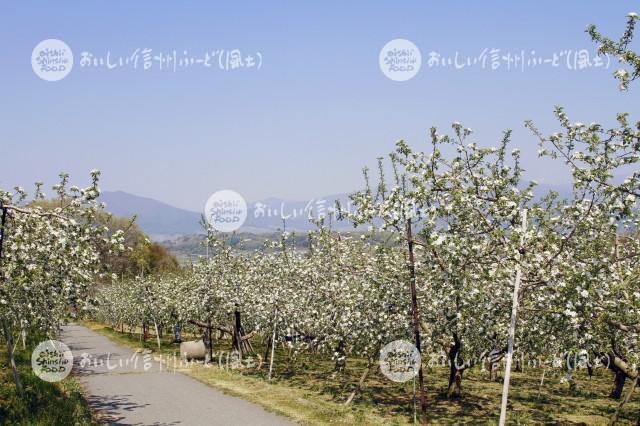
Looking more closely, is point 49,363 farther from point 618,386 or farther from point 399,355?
point 618,386

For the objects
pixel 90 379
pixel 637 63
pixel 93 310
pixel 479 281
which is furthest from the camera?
pixel 90 379

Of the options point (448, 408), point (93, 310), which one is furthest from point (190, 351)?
point (93, 310)

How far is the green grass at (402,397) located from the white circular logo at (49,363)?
6.34 metres

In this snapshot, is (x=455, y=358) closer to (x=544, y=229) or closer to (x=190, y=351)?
(x=544, y=229)

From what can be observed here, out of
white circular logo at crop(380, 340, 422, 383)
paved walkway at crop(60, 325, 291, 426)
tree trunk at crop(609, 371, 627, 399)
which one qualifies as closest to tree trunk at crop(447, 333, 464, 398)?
white circular logo at crop(380, 340, 422, 383)

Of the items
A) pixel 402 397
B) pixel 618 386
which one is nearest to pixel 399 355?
pixel 402 397

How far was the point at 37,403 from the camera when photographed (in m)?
16.5

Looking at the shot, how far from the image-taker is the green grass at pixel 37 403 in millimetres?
14828

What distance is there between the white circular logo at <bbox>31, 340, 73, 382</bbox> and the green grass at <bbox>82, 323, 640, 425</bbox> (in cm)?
634

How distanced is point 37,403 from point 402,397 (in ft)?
46.8

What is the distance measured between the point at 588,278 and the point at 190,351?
94.8ft

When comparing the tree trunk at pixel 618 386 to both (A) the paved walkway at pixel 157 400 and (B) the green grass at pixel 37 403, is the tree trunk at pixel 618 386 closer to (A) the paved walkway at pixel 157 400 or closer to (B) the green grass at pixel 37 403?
(A) the paved walkway at pixel 157 400

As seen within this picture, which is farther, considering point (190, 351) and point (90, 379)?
point (190, 351)

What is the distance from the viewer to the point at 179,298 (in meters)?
37.3
